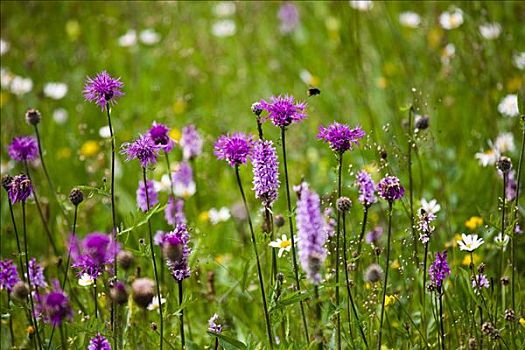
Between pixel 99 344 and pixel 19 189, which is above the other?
pixel 19 189

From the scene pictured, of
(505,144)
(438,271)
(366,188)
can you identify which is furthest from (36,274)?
(505,144)

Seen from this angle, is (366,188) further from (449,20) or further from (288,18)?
(288,18)

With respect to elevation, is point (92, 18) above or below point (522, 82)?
above

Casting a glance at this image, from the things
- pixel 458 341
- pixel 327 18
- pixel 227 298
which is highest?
pixel 327 18

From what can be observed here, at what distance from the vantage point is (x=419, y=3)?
11.7ft

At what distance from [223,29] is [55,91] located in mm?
1022

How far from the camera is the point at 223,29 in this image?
4145mm

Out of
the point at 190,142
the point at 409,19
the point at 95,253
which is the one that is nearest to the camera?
the point at 95,253

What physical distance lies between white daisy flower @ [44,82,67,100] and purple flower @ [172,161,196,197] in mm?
1033

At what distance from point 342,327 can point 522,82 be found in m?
1.63

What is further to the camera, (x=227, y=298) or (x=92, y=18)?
(x=92, y=18)

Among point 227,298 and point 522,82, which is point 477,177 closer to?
point 522,82

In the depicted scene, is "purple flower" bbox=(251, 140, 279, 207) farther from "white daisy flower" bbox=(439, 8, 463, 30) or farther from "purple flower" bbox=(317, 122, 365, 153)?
"white daisy flower" bbox=(439, 8, 463, 30)

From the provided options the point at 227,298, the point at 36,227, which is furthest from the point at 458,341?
the point at 36,227
